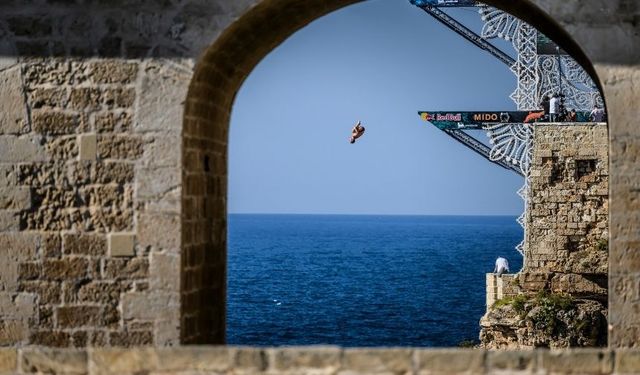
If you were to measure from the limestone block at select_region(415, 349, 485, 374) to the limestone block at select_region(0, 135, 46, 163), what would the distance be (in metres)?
3.09

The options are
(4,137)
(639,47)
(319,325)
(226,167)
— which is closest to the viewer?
(639,47)

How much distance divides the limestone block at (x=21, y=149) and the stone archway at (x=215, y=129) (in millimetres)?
967

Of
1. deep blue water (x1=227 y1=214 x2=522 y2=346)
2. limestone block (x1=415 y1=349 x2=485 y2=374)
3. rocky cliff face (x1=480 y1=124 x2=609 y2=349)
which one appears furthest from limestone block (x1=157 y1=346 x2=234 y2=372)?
deep blue water (x1=227 y1=214 x2=522 y2=346)

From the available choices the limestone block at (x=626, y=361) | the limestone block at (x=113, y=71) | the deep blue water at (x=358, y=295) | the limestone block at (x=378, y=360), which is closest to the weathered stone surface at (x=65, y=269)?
the limestone block at (x=113, y=71)

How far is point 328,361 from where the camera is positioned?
21.6 ft

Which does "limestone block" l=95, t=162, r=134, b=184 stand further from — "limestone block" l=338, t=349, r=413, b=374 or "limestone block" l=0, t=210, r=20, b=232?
"limestone block" l=338, t=349, r=413, b=374

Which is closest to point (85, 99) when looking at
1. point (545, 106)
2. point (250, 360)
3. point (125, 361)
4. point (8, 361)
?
point (8, 361)

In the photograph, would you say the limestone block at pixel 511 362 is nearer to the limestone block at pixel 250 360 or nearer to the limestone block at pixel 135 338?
the limestone block at pixel 250 360

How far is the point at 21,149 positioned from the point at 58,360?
6.35ft

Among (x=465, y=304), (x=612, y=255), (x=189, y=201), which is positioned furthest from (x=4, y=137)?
(x=465, y=304)

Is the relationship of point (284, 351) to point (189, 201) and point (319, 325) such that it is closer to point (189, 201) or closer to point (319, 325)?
point (189, 201)

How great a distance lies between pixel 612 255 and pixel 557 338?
1521cm

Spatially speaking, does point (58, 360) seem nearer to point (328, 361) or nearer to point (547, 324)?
point (328, 361)

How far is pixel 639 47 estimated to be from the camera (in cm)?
774
